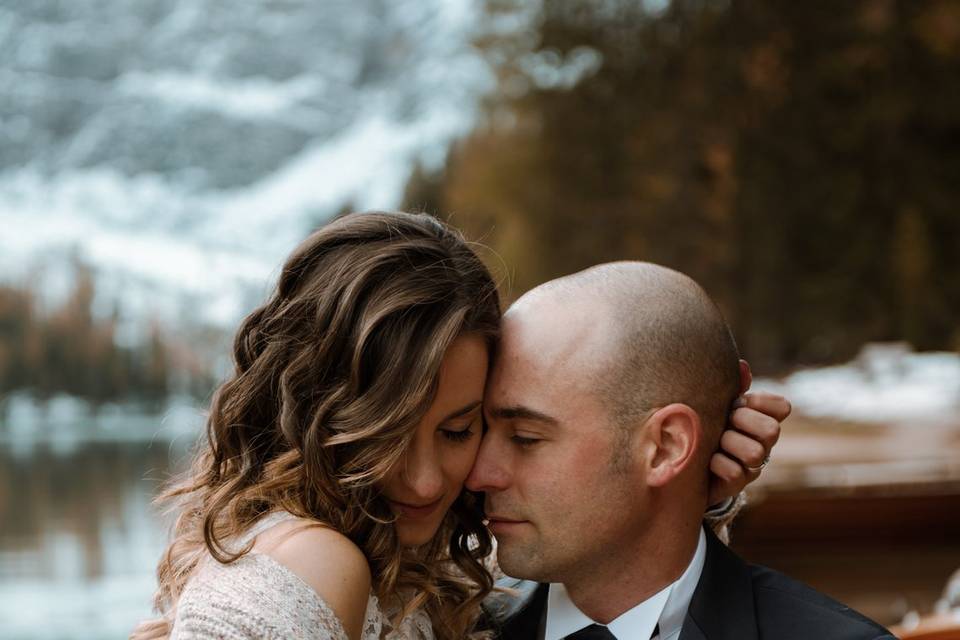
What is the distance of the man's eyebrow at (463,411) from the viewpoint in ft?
5.24

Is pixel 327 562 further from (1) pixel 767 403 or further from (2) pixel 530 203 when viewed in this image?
(2) pixel 530 203

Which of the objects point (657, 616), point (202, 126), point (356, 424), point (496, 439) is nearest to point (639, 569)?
point (657, 616)

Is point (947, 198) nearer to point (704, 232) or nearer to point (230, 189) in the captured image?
point (704, 232)

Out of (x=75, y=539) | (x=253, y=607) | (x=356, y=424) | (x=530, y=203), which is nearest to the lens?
(x=253, y=607)

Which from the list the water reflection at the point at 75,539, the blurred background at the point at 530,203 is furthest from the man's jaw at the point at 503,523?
the blurred background at the point at 530,203

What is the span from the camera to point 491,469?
1690 mm

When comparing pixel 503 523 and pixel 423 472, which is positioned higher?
pixel 423 472

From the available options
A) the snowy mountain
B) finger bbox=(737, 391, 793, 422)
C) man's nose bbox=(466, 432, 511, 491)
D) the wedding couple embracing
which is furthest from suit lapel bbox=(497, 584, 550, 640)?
the snowy mountain

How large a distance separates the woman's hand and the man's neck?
9 centimetres

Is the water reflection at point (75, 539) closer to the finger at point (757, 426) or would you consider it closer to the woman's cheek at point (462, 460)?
the woman's cheek at point (462, 460)

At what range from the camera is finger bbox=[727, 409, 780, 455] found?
1632 mm

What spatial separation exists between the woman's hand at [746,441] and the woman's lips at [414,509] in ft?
1.45

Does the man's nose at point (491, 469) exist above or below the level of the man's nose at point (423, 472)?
below

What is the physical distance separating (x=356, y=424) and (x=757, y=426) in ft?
2.01
